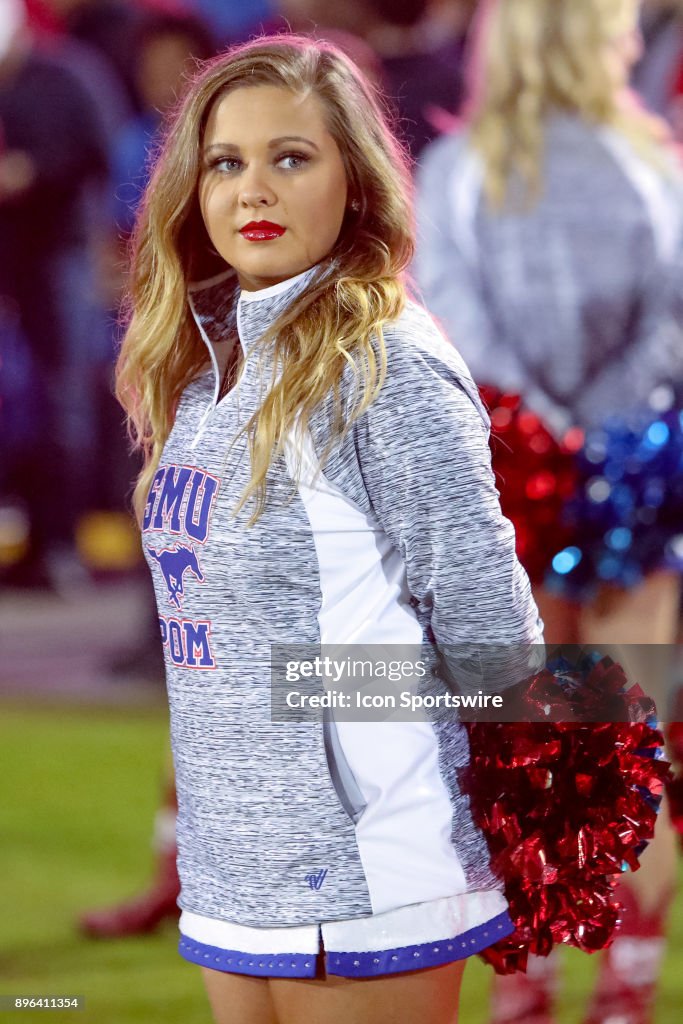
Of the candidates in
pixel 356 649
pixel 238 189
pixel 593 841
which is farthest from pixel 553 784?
pixel 238 189

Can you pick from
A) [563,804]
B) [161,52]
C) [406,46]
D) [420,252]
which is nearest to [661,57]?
[406,46]

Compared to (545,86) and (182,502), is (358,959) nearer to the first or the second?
(182,502)

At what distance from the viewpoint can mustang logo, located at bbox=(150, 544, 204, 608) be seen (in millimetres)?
1703

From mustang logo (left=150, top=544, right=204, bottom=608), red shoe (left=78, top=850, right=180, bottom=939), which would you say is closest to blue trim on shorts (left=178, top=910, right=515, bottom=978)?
mustang logo (left=150, top=544, right=204, bottom=608)

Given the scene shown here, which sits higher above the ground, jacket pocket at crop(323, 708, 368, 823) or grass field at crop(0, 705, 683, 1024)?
jacket pocket at crop(323, 708, 368, 823)

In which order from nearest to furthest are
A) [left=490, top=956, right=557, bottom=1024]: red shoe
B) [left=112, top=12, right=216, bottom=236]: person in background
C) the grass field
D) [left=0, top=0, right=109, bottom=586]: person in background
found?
1. [left=490, top=956, right=557, bottom=1024]: red shoe
2. the grass field
3. [left=112, top=12, right=216, bottom=236]: person in background
4. [left=0, top=0, right=109, bottom=586]: person in background

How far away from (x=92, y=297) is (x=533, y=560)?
5527 mm

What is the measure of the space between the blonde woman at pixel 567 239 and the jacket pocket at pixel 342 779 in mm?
1283

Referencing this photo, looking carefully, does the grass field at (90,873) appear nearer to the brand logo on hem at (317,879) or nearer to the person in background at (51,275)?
the brand logo on hem at (317,879)

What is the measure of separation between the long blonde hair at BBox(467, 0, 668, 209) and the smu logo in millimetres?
1431

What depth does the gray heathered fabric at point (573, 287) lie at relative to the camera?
2.94m

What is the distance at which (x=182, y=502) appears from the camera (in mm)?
1723

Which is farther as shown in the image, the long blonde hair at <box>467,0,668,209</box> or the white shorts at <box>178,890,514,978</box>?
the long blonde hair at <box>467,0,668,209</box>
